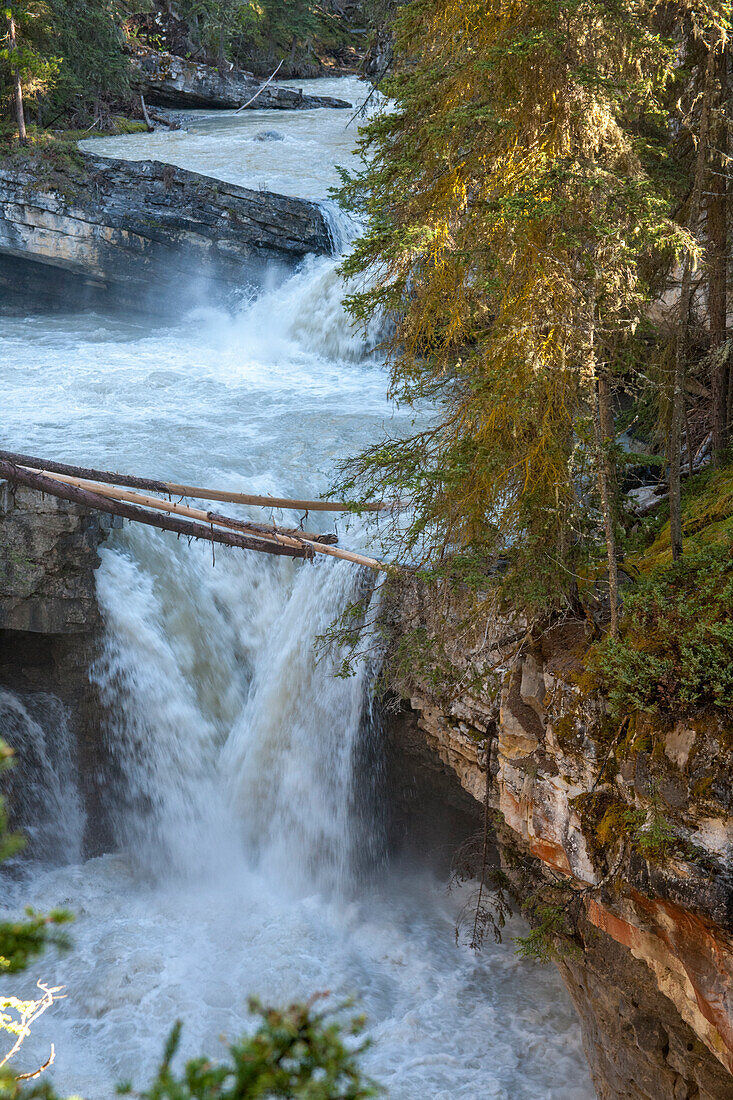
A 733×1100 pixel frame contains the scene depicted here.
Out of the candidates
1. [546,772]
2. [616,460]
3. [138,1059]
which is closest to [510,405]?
[616,460]

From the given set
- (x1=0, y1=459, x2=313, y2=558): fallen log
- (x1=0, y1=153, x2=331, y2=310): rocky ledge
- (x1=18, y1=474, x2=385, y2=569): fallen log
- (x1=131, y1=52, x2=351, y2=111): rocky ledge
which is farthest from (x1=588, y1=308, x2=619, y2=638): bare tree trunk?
(x1=131, y1=52, x2=351, y2=111): rocky ledge

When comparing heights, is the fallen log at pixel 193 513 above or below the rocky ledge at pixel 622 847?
above

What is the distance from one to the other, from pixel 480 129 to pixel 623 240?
143 cm

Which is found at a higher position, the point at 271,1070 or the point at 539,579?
the point at 271,1070

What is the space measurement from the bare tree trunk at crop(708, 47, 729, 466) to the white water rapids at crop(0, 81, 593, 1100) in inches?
160

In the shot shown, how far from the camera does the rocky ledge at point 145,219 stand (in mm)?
18484

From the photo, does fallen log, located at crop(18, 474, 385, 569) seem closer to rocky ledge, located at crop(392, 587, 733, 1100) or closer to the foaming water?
rocky ledge, located at crop(392, 587, 733, 1100)

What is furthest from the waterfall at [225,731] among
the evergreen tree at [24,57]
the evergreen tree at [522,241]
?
the evergreen tree at [24,57]

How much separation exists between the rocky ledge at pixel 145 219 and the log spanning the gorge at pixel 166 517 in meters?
11.5

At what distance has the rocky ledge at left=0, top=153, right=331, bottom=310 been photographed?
1848 cm

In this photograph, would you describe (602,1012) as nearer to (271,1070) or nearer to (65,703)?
(271,1070)

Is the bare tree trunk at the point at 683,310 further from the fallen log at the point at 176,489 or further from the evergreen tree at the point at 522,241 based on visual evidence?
the fallen log at the point at 176,489

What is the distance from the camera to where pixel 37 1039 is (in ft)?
23.4

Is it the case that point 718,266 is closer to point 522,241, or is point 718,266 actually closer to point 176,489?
point 522,241
